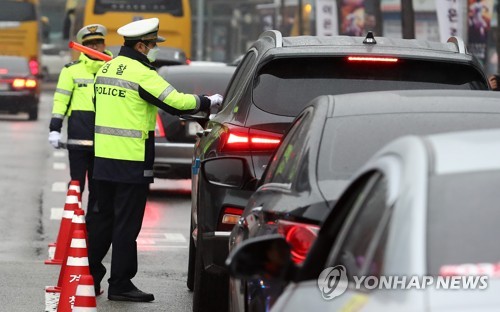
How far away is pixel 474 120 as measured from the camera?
6.09 meters

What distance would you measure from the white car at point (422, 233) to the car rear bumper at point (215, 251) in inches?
152

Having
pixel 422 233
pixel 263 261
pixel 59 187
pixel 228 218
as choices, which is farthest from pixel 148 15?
pixel 422 233

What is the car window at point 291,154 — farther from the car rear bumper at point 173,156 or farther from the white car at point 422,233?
the car rear bumper at point 173,156

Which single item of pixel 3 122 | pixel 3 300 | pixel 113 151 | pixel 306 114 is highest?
pixel 306 114

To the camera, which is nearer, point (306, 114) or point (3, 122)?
point (306, 114)

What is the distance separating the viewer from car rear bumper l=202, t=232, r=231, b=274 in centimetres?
815

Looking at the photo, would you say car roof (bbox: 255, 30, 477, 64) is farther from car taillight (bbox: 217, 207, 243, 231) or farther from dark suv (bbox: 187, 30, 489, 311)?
car taillight (bbox: 217, 207, 243, 231)

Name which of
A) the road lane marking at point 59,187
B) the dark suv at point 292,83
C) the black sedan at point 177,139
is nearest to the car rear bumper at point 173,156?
the black sedan at point 177,139

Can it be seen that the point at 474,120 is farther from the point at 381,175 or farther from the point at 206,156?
the point at 206,156

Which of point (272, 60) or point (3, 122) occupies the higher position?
point (272, 60)

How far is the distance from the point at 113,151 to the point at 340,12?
33.7m

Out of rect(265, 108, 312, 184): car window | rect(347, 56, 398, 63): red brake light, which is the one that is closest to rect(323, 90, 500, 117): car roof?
rect(265, 108, 312, 184): car window

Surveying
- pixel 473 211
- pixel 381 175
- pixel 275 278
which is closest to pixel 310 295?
pixel 275 278

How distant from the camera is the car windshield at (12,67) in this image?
1490 inches
